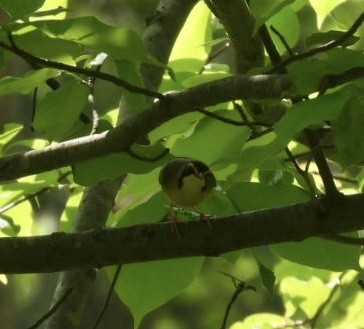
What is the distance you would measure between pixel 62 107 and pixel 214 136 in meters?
0.12

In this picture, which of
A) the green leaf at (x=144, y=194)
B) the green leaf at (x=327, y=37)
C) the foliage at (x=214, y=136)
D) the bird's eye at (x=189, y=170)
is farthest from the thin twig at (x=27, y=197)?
the green leaf at (x=327, y=37)

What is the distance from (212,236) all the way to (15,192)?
1.02 feet

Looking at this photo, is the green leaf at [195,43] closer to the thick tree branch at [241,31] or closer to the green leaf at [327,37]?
the thick tree branch at [241,31]

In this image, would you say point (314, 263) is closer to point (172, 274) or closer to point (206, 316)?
point (172, 274)

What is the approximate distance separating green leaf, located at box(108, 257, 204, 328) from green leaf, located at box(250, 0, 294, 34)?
219 millimetres

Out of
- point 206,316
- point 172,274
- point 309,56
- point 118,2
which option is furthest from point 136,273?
point 118,2

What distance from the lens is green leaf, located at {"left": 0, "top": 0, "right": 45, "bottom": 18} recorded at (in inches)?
17.9

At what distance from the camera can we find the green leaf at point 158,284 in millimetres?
613

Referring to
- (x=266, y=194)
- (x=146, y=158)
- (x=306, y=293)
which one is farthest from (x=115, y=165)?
(x=306, y=293)

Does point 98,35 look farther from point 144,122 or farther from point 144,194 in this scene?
→ point 144,194

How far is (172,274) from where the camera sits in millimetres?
618

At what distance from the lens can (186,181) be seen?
58 centimetres

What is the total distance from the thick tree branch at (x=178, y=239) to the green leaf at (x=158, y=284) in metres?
0.05

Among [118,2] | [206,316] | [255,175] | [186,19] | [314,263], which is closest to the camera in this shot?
[314,263]
